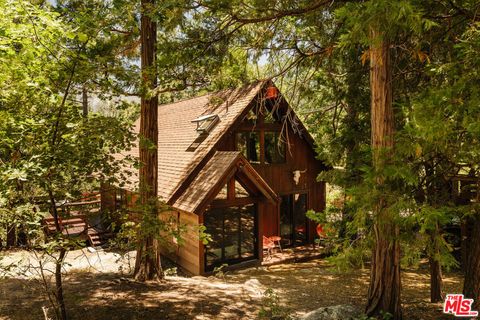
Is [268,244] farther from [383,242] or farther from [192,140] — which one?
[383,242]

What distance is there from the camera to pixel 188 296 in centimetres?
799

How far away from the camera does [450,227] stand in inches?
533

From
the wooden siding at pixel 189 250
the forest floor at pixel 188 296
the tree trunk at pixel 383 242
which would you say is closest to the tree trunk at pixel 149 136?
the forest floor at pixel 188 296

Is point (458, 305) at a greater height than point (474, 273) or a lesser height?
lesser

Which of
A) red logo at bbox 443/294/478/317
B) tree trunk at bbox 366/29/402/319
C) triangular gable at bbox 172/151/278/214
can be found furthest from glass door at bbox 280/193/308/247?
tree trunk at bbox 366/29/402/319

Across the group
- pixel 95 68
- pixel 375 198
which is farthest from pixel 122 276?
pixel 375 198

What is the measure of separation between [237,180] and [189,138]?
365 cm

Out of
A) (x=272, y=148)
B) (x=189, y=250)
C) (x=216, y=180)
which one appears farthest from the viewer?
(x=272, y=148)

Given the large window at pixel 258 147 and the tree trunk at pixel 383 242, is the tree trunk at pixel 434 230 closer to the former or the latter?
the tree trunk at pixel 383 242

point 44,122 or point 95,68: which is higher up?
point 95,68

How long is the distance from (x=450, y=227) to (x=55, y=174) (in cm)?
1368

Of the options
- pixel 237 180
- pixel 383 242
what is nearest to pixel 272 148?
pixel 237 180

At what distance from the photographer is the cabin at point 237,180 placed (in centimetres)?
1220

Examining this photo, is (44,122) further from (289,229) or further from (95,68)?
(289,229)
